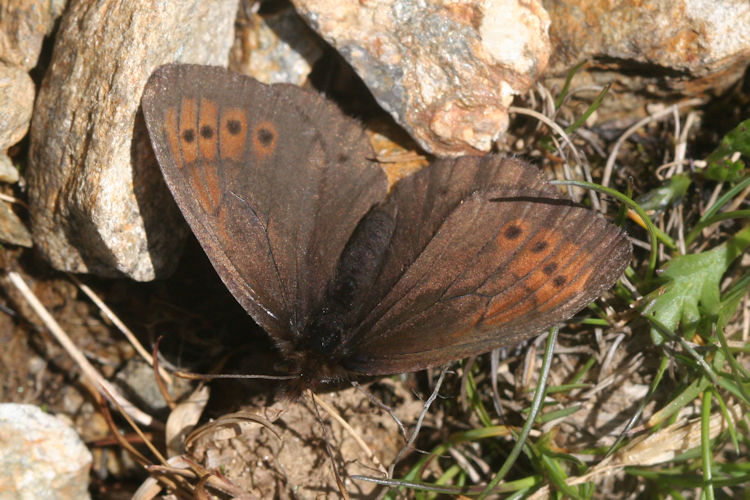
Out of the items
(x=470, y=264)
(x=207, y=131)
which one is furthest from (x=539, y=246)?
(x=207, y=131)

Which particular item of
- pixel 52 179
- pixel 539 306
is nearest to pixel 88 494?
pixel 52 179

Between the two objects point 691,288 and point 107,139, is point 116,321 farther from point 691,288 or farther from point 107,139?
point 691,288

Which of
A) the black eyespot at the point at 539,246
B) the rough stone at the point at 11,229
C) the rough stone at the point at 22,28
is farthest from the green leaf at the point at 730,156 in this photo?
the rough stone at the point at 11,229

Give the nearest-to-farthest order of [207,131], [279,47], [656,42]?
[207,131]
[656,42]
[279,47]

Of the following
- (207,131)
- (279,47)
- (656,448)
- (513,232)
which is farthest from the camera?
(279,47)

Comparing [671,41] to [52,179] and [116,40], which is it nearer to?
[116,40]

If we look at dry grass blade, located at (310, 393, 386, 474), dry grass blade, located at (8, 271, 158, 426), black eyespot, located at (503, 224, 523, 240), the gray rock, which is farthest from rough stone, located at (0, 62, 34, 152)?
black eyespot, located at (503, 224, 523, 240)
